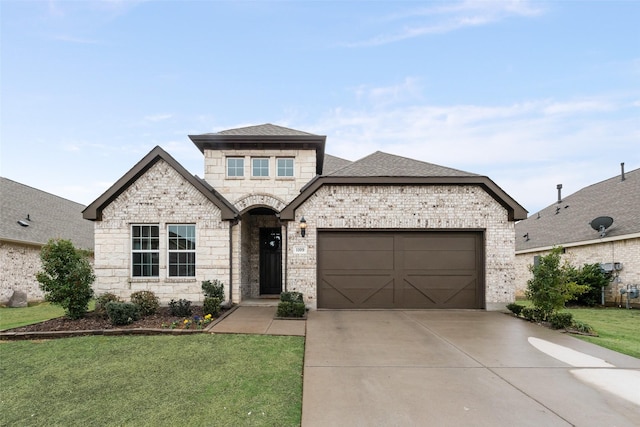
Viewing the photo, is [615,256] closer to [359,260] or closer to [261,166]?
[359,260]

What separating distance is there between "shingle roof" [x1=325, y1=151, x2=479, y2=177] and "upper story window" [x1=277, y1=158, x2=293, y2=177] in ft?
7.25

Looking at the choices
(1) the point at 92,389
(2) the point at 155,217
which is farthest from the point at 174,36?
(1) the point at 92,389

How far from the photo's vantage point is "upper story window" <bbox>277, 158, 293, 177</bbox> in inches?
507

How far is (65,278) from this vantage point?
28.8 ft

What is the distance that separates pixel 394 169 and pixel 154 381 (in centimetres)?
932

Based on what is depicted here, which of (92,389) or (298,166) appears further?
(298,166)

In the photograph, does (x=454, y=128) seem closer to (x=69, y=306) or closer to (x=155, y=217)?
(x=155, y=217)

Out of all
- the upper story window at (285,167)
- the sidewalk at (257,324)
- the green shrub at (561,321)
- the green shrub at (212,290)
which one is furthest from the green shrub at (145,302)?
the green shrub at (561,321)

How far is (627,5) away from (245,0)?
11400mm

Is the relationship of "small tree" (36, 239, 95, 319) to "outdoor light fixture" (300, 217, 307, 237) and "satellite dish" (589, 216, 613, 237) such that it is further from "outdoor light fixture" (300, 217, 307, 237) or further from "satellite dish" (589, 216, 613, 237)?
"satellite dish" (589, 216, 613, 237)

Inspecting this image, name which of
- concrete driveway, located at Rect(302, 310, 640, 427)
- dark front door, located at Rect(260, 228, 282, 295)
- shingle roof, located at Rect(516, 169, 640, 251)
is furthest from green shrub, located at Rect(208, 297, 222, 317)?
shingle roof, located at Rect(516, 169, 640, 251)

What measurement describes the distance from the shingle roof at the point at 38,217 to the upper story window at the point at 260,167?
10.6 meters

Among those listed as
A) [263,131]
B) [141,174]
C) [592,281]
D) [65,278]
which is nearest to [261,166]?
[263,131]

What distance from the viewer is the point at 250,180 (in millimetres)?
12766
